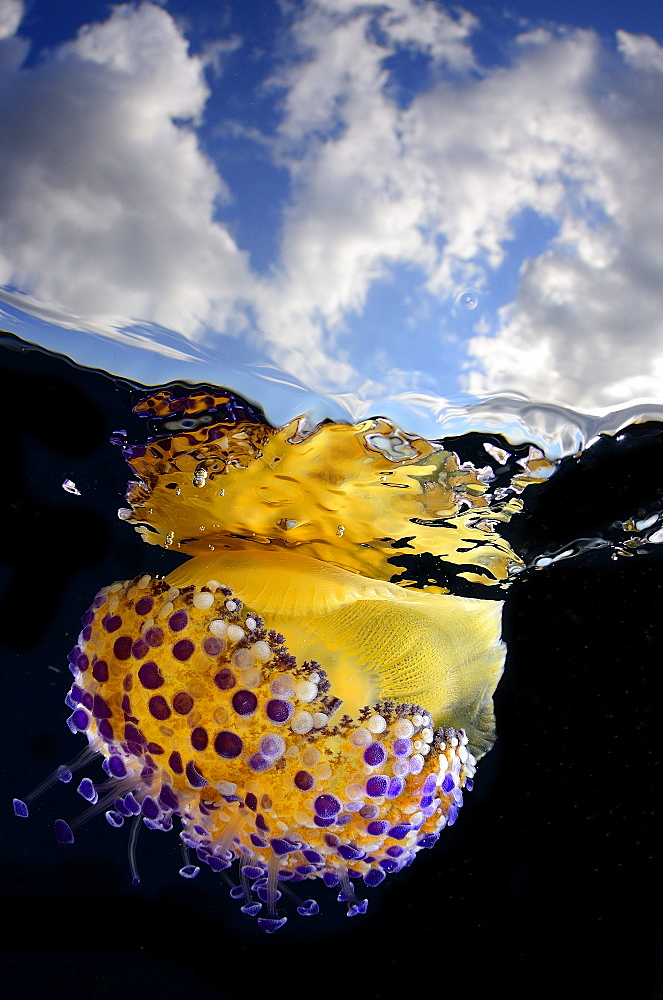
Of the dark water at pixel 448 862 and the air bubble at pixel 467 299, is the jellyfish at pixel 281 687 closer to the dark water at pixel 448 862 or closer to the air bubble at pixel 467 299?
the air bubble at pixel 467 299

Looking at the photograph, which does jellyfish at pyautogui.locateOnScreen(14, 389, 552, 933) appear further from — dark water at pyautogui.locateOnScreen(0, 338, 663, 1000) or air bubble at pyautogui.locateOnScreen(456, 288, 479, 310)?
dark water at pyautogui.locateOnScreen(0, 338, 663, 1000)

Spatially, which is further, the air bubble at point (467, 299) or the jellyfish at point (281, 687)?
the air bubble at point (467, 299)

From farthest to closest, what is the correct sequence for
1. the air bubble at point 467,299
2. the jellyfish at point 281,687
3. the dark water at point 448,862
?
the dark water at point 448,862
the air bubble at point 467,299
the jellyfish at point 281,687

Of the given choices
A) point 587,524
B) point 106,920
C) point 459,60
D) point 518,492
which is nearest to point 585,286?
point 459,60

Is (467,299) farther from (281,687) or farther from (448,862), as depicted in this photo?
(448,862)

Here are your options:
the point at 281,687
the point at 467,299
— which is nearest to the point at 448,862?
the point at 281,687

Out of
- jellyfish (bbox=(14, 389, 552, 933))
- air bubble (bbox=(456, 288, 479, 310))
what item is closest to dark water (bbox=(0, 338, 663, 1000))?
jellyfish (bbox=(14, 389, 552, 933))

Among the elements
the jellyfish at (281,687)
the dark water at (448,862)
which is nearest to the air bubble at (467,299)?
the jellyfish at (281,687)

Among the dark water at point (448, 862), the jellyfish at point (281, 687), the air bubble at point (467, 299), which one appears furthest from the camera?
the dark water at point (448, 862)
